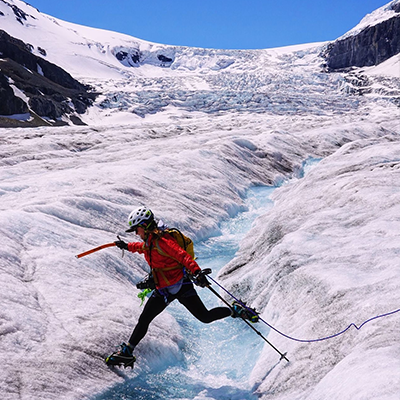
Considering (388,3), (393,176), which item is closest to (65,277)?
(393,176)

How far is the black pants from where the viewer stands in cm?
703

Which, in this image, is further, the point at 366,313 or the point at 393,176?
the point at 393,176

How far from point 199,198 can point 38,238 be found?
36.5 ft

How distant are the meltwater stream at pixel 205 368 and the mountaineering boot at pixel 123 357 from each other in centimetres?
37

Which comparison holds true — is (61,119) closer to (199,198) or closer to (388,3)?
(199,198)

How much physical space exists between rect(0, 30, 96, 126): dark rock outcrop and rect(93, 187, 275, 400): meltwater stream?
7378 cm

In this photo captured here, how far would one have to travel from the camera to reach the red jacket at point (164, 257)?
261 inches

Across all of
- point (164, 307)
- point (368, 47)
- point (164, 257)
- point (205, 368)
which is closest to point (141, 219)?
point (164, 257)

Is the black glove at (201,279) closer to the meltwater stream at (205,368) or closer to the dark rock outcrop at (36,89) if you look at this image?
the meltwater stream at (205,368)

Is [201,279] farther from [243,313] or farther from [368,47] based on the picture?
[368,47]

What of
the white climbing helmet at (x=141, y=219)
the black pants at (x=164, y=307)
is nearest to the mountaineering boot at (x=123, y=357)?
the black pants at (x=164, y=307)

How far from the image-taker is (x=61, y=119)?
94375 millimetres

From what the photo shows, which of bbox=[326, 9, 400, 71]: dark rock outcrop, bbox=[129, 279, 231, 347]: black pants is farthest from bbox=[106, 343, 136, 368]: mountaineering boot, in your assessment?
bbox=[326, 9, 400, 71]: dark rock outcrop

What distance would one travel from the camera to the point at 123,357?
7.09m
